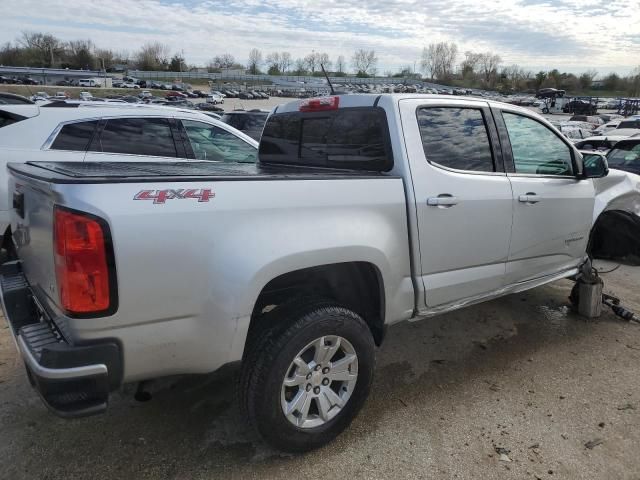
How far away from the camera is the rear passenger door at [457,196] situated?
9.81 ft

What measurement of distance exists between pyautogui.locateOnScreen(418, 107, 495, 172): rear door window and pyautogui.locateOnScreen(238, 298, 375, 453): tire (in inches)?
49.7

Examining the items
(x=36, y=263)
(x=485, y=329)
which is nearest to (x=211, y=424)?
(x=36, y=263)

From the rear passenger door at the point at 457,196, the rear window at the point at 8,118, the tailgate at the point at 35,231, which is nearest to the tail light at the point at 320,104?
the rear passenger door at the point at 457,196

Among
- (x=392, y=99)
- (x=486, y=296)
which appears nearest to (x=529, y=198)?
(x=486, y=296)

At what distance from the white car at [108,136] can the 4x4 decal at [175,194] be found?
330 centimetres

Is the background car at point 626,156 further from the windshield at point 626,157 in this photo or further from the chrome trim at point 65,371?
the chrome trim at point 65,371

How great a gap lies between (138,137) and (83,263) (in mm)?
4042

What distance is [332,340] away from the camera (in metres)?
2.60

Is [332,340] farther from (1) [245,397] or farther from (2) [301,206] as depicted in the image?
(2) [301,206]

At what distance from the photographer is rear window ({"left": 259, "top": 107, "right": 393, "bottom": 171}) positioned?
121 inches

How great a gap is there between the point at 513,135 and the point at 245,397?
278 cm

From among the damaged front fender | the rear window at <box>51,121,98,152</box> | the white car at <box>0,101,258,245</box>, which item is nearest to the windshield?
the damaged front fender

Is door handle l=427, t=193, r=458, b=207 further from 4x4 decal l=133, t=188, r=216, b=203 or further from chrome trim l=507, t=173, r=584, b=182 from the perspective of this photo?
4x4 decal l=133, t=188, r=216, b=203

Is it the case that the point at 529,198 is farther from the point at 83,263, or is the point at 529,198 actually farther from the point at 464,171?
the point at 83,263
